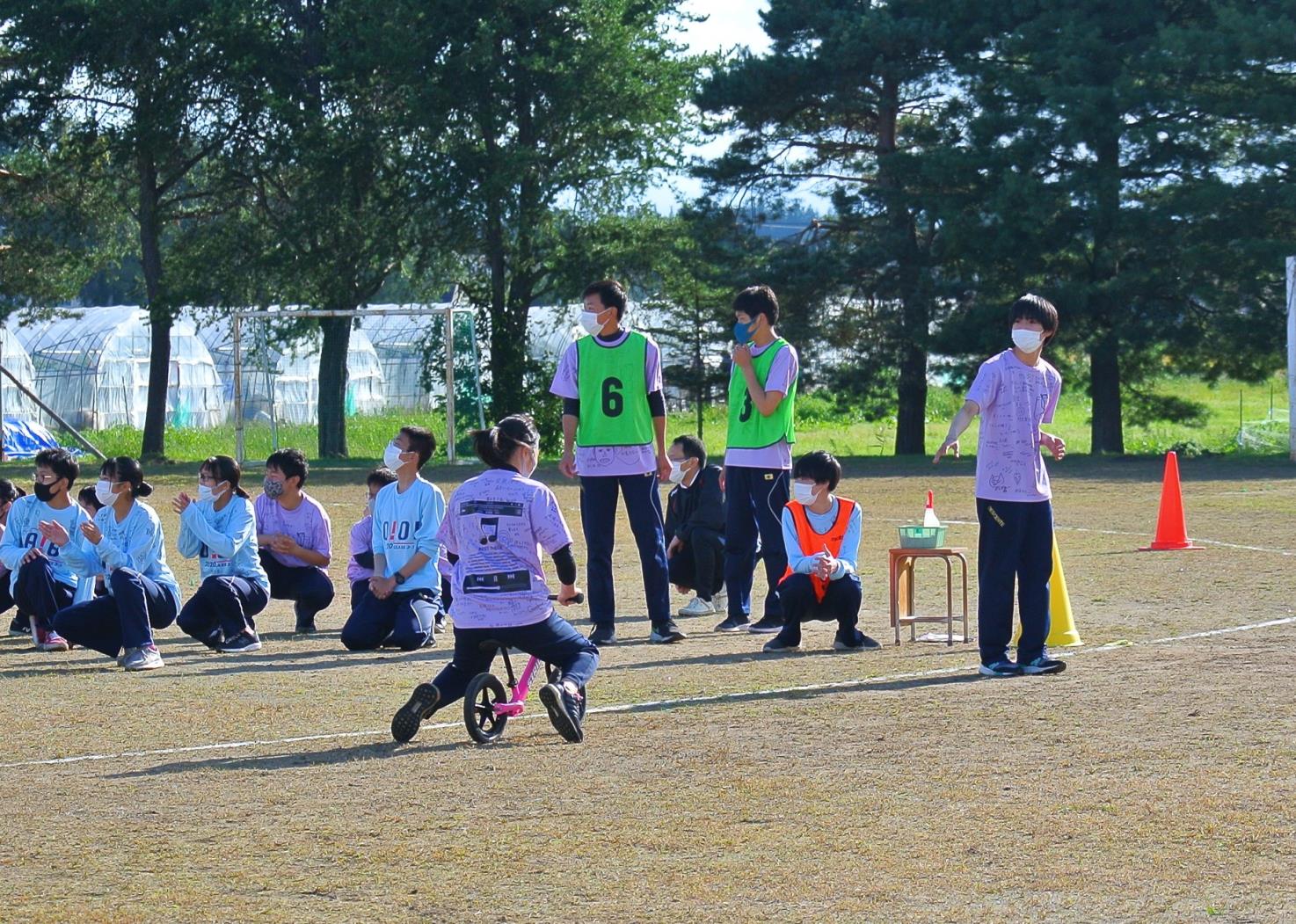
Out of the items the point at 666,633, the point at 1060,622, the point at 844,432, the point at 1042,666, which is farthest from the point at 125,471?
the point at 844,432

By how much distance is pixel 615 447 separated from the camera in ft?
34.1

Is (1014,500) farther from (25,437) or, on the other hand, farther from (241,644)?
(25,437)

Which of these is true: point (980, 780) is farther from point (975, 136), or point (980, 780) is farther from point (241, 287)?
point (241, 287)

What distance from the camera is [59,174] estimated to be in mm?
38625

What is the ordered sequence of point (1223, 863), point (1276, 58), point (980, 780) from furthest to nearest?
point (1276, 58) < point (980, 780) < point (1223, 863)

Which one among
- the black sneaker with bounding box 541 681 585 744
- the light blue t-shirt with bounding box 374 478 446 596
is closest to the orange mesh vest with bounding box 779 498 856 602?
the light blue t-shirt with bounding box 374 478 446 596

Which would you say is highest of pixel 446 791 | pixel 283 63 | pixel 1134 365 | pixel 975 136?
pixel 283 63

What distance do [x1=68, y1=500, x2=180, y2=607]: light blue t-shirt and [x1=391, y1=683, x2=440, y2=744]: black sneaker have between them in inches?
132

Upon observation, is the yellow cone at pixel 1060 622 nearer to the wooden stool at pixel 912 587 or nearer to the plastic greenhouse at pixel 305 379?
the wooden stool at pixel 912 587

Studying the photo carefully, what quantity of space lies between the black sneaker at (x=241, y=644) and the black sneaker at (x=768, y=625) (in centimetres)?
297

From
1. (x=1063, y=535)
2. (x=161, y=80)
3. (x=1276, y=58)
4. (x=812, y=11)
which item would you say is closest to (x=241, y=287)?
(x=161, y=80)

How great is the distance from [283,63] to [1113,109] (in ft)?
54.9

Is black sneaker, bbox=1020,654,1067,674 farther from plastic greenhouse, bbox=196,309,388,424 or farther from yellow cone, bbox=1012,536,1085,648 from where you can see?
plastic greenhouse, bbox=196,309,388,424

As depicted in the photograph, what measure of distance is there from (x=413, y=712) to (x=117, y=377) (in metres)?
46.6
